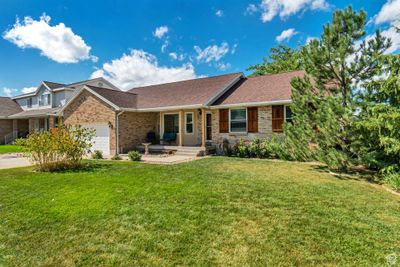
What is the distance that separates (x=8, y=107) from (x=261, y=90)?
32.3 m

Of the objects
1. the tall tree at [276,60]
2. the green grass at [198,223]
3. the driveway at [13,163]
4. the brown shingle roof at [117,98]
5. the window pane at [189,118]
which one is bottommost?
the green grass at [198,223]

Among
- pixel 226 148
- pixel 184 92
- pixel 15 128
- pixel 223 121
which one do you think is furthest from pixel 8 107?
pixel 226 148

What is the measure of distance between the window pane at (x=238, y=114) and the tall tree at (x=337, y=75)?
5028mm

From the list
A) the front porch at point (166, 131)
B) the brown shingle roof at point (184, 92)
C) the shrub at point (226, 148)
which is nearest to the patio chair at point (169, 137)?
the front porch at point (166, 131)

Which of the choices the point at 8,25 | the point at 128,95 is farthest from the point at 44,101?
the point at 128,95

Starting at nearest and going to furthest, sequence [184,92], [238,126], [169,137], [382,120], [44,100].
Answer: [382,120], [238,126], [169,137], [184,92], [44,100]

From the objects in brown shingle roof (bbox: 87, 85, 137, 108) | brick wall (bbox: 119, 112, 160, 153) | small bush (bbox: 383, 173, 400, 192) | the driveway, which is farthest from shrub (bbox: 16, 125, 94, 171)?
small bush (bbox: 383, 173, 400, 192)

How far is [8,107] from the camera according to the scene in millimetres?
29281

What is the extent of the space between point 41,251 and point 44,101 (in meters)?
30.5

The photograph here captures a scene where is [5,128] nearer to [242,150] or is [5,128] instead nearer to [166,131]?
[166,131]

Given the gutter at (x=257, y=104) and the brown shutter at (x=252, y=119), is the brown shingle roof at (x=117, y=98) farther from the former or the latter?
the brown shutter at (x=252, y=119)

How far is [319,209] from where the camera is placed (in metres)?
4.84

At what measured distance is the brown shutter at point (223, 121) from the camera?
48.0 feet

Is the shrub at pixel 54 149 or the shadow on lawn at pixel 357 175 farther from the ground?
the shrub at pixel 54 149
